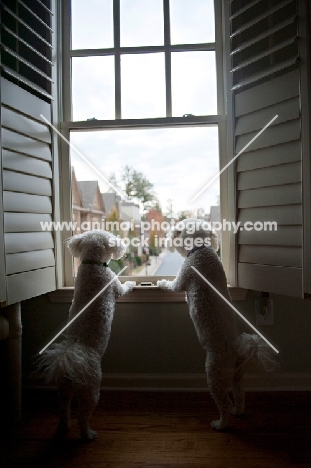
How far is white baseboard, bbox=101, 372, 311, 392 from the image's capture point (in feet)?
6.48

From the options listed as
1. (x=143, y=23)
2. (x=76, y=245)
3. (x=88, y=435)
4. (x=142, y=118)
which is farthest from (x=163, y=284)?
(x=143, y=23)

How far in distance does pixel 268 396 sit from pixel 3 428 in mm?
1217

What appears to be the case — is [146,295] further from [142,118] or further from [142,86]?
[142,86]

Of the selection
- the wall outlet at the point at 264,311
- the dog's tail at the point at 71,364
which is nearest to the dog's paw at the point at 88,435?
the dog's tail at the point at 71,364

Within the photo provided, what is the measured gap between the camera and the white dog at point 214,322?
1594 mm

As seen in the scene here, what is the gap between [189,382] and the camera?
6.58 ft

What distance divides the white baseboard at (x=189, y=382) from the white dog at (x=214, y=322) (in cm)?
26

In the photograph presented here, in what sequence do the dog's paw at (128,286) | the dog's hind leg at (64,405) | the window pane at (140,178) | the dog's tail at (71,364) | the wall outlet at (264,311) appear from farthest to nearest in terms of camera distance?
the window pane at (140,178) < the wall outlet at (264,311) < the dog's paw at (128,286) < the dog's hind leg at (64,405) < the dog's tail at (71,364)

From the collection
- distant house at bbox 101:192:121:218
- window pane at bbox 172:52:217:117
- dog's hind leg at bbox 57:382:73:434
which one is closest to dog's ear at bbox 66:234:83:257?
distant house at bbox 101:192:121:218

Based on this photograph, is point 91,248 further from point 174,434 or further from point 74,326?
point 174,434

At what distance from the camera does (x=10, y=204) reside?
1600 millimetres

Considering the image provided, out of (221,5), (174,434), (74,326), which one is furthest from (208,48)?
(174,434)

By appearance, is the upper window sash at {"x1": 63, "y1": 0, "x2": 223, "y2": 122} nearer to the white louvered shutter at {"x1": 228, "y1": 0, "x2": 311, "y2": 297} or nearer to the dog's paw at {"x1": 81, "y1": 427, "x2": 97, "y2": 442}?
the white louvered shutter at {"x1": 228, "y1": 0, "x2": 311, "y2": 297}

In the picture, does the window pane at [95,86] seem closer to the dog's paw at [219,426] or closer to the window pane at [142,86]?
the window pane at [142,86]
